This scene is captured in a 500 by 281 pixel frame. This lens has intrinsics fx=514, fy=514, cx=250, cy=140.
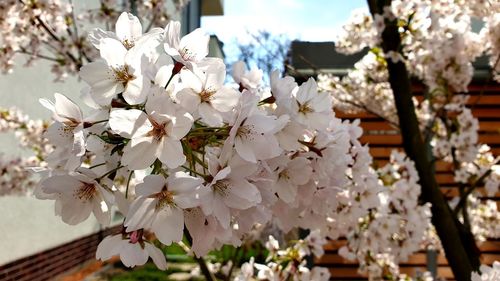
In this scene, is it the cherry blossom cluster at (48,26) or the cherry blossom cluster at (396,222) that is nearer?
the cherry blossom cluster at (396,222)

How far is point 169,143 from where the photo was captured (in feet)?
1.84

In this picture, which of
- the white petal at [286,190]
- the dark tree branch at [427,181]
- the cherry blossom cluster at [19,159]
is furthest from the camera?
the cherry blossom cluster at [19,159]

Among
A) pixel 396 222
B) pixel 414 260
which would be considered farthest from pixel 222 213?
pixel 414 260

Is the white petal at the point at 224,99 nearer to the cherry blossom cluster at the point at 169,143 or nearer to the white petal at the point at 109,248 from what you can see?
the cherry blossom cluster at the point at 169,143

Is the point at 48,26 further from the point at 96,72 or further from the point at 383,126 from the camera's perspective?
the point at 383,126

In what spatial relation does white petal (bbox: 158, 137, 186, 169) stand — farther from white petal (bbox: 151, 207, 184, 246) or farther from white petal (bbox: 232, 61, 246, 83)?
white petal (bbox: 232, 61, 246, 83)

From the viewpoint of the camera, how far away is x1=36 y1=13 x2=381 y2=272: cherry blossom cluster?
557mm

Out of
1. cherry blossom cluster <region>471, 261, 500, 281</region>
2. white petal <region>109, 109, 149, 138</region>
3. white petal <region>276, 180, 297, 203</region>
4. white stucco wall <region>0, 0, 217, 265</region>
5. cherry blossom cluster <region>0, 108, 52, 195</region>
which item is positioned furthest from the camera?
white stucco wall <region>0, 0, 217, 265</region>

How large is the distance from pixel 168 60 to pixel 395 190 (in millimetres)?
1546

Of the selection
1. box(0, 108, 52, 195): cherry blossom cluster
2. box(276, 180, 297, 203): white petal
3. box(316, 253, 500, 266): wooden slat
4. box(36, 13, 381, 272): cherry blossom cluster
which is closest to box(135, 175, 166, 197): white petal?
box(36, 13, 381, 272): cherry blossom cluster

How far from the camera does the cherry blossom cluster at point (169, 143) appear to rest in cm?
56

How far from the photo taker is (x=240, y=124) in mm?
590

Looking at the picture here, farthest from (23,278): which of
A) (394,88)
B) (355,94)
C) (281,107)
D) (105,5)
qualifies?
(281,107)

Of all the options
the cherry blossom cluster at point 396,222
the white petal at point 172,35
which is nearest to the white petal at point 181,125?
the white petal at point 172,35
